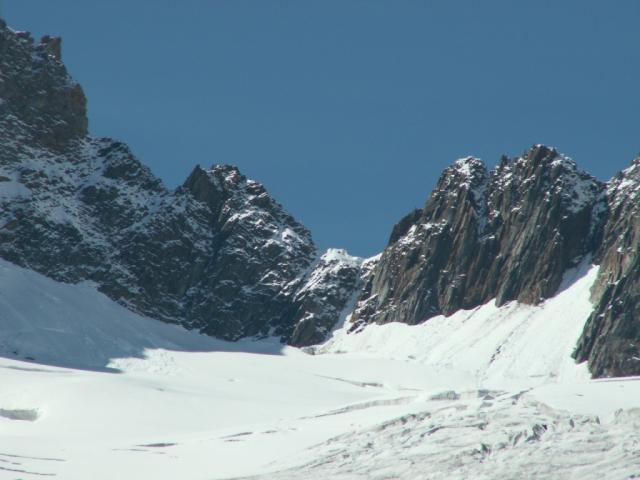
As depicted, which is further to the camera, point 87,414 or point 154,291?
point 154,291

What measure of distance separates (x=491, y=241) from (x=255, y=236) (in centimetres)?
3685

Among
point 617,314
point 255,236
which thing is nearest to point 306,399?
point 617,314

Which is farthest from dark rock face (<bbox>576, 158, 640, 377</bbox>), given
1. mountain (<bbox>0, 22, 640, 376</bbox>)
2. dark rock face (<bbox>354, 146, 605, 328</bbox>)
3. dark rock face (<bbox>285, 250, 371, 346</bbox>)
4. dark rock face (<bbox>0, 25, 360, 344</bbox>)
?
dark rock face (<bbox>0, 25, 360, 344</bbox>)

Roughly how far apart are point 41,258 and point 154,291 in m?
14.7

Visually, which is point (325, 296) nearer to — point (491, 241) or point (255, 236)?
point (255, 236)

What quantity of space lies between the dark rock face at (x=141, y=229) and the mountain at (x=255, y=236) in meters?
0.19

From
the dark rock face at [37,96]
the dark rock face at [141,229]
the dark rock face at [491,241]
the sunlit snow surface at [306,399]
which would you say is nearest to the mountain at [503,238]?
the dark rock face at [491,241]

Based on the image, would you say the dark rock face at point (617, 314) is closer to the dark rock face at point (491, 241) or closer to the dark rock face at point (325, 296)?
the dark rock face at point (491, 241)

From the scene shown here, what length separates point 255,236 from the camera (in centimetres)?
18362

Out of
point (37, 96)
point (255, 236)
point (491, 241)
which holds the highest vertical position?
point (37, 96)

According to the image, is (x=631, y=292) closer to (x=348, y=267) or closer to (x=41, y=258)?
(x=348, y=267)

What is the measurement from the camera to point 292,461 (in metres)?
80.2

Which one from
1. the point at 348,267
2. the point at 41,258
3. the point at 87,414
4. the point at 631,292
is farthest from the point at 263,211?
the point at 87,414

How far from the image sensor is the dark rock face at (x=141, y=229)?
170m
